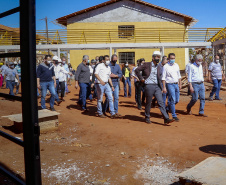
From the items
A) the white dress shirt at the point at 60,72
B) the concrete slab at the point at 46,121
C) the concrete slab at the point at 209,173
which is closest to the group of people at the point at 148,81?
the concrete slab at the point at 46,121

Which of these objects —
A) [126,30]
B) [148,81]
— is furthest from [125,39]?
[148,81]

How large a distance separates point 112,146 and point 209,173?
2.69m

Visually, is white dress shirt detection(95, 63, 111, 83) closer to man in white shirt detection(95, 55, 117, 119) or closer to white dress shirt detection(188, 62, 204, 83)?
man in white shirt detection(95, 55, 117, 119)

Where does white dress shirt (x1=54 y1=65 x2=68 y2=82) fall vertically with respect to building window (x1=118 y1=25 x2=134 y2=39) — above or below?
below

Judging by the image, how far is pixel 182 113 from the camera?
33.6ft

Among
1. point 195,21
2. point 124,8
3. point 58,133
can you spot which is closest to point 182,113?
point 58,133

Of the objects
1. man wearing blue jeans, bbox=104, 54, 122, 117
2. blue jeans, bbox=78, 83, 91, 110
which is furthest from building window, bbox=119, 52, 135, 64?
man wearing blue jeans, bbox=104, 54, 122, 117

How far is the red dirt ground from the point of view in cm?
442

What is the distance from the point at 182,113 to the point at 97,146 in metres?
5.14

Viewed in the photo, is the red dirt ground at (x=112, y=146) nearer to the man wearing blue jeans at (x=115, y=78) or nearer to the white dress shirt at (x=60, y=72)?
the man wearing blue jeans at (x=115, y=78)

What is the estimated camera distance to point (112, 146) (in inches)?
233

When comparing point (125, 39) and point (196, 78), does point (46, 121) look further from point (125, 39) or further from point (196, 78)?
point (125, 39)

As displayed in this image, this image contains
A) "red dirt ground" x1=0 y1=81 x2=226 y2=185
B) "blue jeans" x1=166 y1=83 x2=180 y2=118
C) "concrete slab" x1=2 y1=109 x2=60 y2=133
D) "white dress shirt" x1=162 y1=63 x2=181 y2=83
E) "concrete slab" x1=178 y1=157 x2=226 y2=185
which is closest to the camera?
"concrete slab" x1=178 y1=157 x2=226 y2=185

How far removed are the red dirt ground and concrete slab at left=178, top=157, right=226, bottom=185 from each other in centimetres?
84
